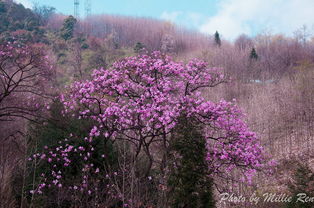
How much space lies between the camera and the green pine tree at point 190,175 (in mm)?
4078

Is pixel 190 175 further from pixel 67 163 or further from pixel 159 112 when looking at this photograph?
pixel 67 163

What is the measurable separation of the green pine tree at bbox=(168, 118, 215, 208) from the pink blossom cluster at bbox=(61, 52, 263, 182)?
43.2 inches

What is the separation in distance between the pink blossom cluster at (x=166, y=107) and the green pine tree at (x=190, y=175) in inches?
43.2

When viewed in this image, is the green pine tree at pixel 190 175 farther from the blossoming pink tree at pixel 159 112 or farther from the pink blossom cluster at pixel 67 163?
the pink blossom cluster at pixel 67 163

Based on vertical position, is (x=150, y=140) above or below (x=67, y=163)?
above

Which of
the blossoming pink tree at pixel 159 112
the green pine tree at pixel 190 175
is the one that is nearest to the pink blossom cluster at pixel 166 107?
the blossoming pink tree at pixel 159 112

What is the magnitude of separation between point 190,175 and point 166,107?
1.97 metres

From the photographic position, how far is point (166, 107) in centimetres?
579

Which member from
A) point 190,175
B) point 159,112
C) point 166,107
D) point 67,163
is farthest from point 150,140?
point 190,175

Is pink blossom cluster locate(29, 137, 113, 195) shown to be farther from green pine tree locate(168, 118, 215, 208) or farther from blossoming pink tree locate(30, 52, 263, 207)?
green pine tree locate(168, 118, 215, 208)

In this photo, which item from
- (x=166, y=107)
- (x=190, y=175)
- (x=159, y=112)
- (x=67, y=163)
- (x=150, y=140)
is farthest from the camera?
(x=67, y=163)

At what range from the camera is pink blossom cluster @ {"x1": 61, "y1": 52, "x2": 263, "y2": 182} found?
578 cm

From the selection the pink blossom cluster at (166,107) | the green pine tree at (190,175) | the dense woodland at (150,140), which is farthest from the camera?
the pink blossom cluster at (166,107)

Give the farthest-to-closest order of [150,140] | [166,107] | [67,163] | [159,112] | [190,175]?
[67,163]
[150,140]
[159,112]
[166,107]
[190,175]
